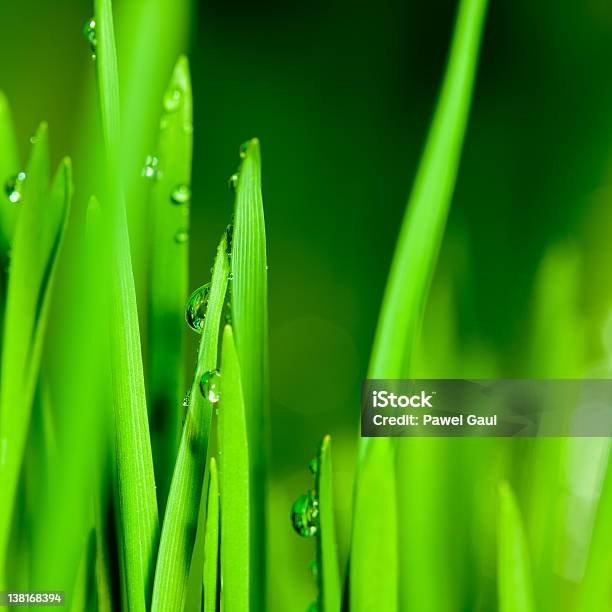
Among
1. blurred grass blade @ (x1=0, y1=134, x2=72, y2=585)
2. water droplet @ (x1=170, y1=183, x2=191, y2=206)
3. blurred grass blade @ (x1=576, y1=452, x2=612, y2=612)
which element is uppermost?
water droplet @ (x1=170, y1=183, x2=191, y2=206)

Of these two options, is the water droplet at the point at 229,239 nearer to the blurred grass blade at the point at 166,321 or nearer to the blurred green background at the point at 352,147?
the blurred grass blade at the point at 166,321

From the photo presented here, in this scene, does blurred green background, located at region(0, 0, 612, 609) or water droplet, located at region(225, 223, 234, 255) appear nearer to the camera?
water droplet, located at region(225, 223, 234, 255)

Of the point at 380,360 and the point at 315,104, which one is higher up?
the point at 315,104

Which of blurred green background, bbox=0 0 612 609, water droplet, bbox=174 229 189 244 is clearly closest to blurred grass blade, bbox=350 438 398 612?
water droplet, bbox=174 229 189 244

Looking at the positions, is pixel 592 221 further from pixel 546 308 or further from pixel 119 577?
pixel 119 577

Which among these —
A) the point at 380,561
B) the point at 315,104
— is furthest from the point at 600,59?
the point at 380,561

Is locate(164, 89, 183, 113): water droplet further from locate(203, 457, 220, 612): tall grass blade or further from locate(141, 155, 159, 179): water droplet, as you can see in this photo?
locate(203, 457, 220, 612): tall grass blade
